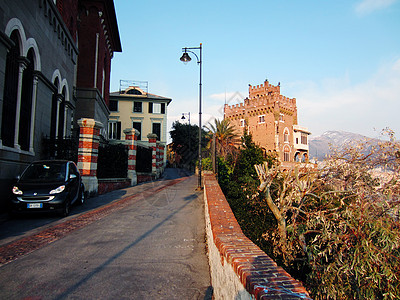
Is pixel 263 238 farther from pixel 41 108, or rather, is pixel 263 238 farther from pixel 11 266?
pixel 41 108

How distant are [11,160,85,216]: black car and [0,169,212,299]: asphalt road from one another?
0.41 m

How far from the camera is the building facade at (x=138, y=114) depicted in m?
42.5

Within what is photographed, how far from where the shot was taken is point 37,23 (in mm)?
10938

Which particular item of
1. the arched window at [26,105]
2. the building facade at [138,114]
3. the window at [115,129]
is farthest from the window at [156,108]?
the arched window at [26,105]

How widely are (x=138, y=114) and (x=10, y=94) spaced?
34158mm

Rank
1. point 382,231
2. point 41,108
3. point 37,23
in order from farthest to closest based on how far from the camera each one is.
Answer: point 41,108 → point 37,23 → point 382,231

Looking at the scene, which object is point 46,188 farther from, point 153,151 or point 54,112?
point 153,151

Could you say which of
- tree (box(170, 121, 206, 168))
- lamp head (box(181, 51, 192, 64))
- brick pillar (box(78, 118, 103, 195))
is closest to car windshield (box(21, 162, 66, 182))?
brick pillar (box(78, 118, 103, 195))

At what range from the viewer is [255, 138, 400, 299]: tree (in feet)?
21.1

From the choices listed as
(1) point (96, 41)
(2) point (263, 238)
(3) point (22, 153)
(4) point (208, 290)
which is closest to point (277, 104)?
(1) point (96, 41)

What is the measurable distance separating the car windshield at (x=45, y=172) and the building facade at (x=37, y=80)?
847mm

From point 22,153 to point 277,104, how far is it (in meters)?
52.4

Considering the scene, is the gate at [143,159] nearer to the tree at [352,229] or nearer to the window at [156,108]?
the tree at [352,229]

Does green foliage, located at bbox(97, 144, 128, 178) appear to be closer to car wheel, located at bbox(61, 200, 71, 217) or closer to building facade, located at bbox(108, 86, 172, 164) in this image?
car wheel, located at bbox(61, 200, 71, 217)
